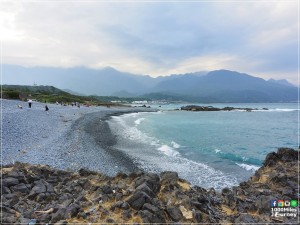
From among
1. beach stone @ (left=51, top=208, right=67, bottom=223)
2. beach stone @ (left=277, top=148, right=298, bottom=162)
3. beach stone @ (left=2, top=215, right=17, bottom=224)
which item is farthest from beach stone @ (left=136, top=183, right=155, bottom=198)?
beach stone @ (left=277, top=148, right=298, bottom=162)

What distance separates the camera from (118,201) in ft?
30.1

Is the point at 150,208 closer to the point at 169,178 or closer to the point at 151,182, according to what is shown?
the point at 151,182

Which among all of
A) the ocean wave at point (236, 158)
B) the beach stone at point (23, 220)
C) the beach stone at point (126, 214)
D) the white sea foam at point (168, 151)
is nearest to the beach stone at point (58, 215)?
the beach stone at point (23, 220)

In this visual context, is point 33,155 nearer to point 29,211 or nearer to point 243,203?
point 29,211

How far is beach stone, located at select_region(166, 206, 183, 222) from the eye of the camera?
868cm

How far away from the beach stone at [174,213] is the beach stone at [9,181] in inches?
250

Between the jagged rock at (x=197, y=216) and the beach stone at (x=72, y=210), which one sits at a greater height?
the beach stone at (x=72, y=210)

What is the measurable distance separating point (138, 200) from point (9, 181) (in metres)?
5.37

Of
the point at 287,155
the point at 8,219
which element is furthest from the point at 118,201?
the point at 287,155

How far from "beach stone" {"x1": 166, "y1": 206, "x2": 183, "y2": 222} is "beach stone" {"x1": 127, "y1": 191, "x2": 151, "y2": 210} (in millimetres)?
880

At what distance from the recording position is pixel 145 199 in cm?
899

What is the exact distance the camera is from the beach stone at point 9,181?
30.3 ft

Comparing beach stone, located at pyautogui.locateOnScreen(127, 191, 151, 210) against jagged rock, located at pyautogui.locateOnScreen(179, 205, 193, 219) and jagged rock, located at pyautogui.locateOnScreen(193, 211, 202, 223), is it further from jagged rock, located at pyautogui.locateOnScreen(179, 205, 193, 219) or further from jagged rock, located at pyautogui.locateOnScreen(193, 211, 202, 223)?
jagged rock, located at pyautogui.locateOnScreen(193, 211, 202, 223)

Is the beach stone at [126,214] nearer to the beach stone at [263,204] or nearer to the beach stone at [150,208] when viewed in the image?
the beach stone at [150,208]
